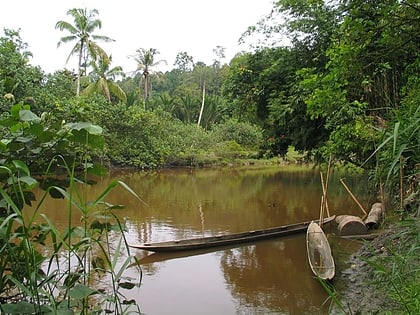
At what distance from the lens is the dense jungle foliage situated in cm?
152

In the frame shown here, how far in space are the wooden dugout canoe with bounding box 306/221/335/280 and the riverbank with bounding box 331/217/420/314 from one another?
0.78 ft

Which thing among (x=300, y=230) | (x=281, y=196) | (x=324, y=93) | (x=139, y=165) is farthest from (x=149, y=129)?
(x=324, y=93)

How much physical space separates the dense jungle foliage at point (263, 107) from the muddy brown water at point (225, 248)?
4.46ft

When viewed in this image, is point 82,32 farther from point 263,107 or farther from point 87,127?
point 87,127

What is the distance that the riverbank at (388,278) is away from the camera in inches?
70.2

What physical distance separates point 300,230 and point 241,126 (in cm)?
1802

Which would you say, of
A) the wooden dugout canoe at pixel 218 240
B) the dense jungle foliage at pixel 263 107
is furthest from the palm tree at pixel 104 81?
the wooden dugout canoe at pixel 218 240

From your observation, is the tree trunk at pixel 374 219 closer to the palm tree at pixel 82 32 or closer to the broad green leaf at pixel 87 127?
the broad green leaf at pixel 87 127

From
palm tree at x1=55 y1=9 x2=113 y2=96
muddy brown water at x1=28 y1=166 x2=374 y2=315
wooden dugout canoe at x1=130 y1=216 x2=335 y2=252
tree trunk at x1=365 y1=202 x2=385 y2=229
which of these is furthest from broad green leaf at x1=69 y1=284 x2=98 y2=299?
palm tree at x1=55 y1=9 x2=113 y2=96

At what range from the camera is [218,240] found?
7508mm

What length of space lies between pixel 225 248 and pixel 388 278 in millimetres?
5713

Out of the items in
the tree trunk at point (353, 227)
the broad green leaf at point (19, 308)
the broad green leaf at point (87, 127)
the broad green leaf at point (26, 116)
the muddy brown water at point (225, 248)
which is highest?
the broad green leaf at point (26, 116)

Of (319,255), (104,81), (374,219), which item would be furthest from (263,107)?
(104,81)

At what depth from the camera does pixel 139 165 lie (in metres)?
20.7
